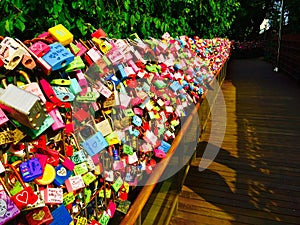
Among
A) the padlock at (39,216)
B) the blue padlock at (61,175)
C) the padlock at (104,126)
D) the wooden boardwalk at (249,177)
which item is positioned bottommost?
the wooden boardwalk at (249,177)

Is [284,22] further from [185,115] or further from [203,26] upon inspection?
[185,115]

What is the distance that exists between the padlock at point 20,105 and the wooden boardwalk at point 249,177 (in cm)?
272

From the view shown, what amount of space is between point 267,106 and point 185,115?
564 cm

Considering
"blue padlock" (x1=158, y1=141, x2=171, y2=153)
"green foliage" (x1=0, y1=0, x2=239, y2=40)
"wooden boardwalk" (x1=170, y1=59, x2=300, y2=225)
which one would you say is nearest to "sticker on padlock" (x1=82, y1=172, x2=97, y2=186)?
"blue padlock" (x1=158, y1=141, x2=171, y2=153)

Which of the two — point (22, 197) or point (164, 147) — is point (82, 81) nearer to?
point (22, 197)

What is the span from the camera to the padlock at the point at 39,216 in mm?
977

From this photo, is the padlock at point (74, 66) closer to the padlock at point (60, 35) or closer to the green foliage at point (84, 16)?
the padlock at point (60, 35)

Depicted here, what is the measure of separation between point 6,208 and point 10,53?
0.51 m

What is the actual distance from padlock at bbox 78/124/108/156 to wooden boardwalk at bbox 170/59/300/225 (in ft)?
7.27

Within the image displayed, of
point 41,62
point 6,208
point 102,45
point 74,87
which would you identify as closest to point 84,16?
point 102,45

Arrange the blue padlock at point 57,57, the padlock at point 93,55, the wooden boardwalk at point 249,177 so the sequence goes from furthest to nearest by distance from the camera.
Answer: the wooden boardwalk at point 249,177, the padlock at point 93,55, the blue padlock at point 57,57

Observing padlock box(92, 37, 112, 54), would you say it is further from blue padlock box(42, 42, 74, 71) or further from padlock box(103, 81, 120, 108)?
blue padlock box(42, 42, 74, 71)

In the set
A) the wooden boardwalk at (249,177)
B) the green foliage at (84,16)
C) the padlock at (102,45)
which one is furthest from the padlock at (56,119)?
the wooden boardwalk at (249,177)

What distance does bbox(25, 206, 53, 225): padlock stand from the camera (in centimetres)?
98
